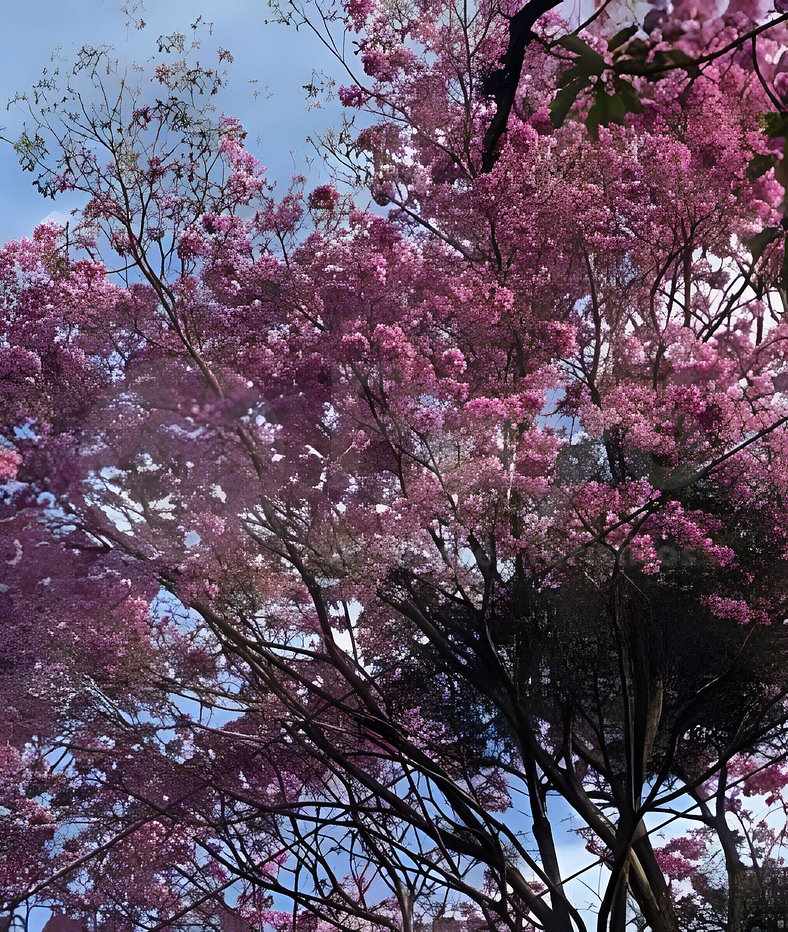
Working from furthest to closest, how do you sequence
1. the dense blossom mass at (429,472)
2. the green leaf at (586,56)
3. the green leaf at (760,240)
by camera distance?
the dense blossom mass at (429,472), the green leaf at (586,56), the green leaf at (760,240)

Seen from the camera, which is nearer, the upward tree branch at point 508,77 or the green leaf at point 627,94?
the upward tree branch at point 508,77

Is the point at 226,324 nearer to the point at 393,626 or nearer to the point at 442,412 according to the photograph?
the point at 442,412

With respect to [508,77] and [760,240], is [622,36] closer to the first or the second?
[508,77]

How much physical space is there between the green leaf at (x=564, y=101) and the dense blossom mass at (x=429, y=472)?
179 inches

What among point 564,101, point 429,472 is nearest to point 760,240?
point 564,101

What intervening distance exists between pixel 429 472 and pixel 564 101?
4.92 meters

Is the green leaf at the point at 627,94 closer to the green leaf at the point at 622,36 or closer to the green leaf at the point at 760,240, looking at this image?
the green leaf at the point at 622,36

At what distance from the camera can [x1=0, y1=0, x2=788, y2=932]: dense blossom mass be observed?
698 centimetres

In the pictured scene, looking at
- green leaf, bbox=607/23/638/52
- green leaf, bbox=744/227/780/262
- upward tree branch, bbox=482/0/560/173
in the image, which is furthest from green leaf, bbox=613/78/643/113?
green leaf, bbox=744/227/780/262

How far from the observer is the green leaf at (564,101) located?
2074 millimetres

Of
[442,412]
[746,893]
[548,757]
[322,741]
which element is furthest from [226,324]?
[746,893]

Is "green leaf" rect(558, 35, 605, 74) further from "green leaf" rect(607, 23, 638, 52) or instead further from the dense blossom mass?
the dense blossom mass

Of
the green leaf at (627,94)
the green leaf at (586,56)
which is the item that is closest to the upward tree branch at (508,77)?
the green leaf at (586,56)

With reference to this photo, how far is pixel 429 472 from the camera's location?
6930 mm
